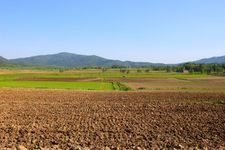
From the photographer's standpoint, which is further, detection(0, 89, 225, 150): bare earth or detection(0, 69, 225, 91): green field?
detection(0, 69, 225, 91): green field

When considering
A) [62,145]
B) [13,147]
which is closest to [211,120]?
[62,145]

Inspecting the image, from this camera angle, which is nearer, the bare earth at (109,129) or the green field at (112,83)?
the bare earth at (109,129)

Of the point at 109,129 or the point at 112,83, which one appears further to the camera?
the point at 112,83

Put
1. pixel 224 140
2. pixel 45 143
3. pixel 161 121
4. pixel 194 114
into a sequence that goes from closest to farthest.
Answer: pixel 45 143, pixel 224 140, pixel 161 121, pixel 194 114

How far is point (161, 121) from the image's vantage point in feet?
72.3

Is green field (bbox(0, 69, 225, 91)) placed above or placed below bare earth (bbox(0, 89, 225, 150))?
below

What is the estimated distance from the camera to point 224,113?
26844 mm

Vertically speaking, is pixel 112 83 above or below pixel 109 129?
below

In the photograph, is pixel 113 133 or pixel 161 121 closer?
pixel 113 133

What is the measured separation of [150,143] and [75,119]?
305 inches

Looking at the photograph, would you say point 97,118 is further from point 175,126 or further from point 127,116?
point 175,126

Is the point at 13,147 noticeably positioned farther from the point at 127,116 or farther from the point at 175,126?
the point at 127,116

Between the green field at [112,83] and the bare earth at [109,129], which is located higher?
the bare earth at [109,129]

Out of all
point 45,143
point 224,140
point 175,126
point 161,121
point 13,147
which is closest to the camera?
point 13,147
